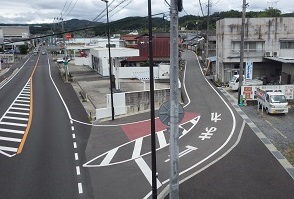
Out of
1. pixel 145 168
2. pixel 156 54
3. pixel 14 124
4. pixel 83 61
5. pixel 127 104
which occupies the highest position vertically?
pixel 156 54

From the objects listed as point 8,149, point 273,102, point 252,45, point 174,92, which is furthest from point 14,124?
point 252,45

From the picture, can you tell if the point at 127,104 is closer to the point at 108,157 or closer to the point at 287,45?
the point at 108,157

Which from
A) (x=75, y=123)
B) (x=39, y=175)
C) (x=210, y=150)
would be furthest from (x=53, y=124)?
(x=210, y=150)

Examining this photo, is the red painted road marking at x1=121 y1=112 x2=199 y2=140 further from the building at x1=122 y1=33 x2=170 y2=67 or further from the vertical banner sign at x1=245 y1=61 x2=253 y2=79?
the building at x1=122 y1=33 x2=170 y2=67

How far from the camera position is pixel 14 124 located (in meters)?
24.2

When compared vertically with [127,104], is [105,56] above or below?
above

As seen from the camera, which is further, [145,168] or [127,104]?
[127,104]

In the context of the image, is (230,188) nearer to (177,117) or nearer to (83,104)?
(177,117)

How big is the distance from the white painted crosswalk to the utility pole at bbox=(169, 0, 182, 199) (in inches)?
420

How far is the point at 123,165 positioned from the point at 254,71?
31.7 m

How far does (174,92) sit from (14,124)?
58.4 ft

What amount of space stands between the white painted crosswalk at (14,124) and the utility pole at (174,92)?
10.7 m

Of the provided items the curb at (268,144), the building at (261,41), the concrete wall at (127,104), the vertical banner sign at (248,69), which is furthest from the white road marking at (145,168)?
the building at (261,41)

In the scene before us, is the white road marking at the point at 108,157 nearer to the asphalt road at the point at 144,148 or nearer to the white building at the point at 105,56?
the asphalt road at the point at 144,148
